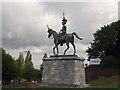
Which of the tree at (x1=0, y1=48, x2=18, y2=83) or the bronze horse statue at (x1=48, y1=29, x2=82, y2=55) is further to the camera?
the tree at (x1=0, y1=48, x2=18, y2=83)

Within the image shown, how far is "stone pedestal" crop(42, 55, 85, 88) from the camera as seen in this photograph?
28188mm

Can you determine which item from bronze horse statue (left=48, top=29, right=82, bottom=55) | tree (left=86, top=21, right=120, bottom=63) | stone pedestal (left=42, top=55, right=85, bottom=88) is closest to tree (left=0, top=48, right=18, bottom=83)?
tree (left=86, top=21, right=120, bottom=63)

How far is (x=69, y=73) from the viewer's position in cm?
2833

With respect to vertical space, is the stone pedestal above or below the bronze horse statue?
below

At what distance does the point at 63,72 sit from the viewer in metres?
28.5

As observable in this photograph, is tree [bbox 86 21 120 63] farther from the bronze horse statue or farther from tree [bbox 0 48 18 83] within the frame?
the bronze horse statue

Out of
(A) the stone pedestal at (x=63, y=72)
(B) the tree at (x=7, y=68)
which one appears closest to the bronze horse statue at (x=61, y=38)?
(A) the stone pedestal at (x=63, y=72)

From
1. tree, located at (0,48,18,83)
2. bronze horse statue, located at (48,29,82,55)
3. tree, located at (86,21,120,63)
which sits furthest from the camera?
tree, located at (0,48,18,83)

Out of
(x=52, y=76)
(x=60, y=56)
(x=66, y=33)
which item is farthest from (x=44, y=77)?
(x=66, y=33)

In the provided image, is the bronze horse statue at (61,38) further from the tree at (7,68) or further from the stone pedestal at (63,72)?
the tree at (7,68)

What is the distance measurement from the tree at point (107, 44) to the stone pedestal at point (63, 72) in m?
20.5

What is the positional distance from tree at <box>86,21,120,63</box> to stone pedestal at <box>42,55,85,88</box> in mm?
20466

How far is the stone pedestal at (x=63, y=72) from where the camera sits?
2819 centimetres

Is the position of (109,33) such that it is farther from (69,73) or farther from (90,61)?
(69,73)
